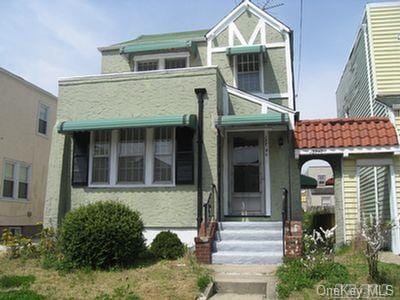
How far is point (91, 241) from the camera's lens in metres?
9.85

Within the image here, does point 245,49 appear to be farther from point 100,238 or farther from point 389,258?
point 100,238

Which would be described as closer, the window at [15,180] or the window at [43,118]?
the window at [15,180]

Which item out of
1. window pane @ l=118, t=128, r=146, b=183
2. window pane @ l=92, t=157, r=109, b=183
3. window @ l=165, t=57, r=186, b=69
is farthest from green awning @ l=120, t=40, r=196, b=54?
window pane @ l=92, t=157, r=109, b=183

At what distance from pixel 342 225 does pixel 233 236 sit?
316cm

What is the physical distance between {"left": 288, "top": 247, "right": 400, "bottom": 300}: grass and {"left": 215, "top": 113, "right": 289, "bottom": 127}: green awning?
3.69 meters

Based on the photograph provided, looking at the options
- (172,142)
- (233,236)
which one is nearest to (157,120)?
(172,142)

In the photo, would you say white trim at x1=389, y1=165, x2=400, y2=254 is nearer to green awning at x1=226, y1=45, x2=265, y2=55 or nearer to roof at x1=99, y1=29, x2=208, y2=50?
green awning at x1=226, y1=45, x2=265, y2=55

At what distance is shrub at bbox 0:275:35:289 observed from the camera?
29.4 feet

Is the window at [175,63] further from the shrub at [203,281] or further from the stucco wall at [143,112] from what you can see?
the shrub at [203,281]

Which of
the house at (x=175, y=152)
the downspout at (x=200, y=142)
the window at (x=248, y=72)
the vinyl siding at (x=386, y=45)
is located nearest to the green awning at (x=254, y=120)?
the house at (x=175, y=152)

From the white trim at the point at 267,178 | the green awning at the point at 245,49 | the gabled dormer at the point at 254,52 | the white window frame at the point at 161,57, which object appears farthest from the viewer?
the white window frame at the point at 161,57

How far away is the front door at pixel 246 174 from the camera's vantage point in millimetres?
13156

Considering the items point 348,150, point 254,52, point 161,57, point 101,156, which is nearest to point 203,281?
point 348,150

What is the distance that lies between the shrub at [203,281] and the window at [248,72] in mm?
9174
